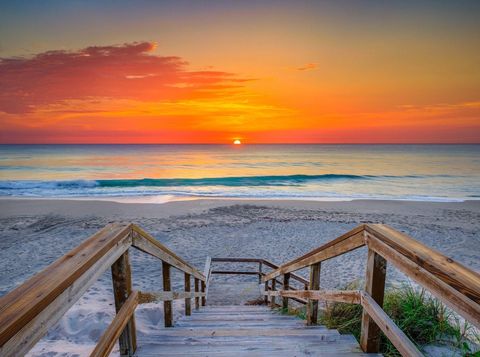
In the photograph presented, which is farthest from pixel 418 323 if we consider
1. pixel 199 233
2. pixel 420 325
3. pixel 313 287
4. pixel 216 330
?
pixel 199 233

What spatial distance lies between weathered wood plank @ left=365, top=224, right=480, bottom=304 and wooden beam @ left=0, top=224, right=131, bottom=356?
61.4 inches

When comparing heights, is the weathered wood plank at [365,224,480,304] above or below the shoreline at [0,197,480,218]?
above

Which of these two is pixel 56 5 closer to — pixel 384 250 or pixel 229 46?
pixel 229 46

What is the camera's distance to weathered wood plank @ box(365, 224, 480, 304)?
1.10 metres

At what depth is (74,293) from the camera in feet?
3.77

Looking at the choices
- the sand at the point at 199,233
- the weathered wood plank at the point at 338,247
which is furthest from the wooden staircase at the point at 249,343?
the sand at the point at 199,233

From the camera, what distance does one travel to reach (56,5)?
55.5ft

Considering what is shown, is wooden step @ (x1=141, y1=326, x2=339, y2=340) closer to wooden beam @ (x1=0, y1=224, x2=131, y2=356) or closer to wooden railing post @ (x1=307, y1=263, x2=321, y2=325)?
wooden railing post @ (x1=307, y1=263, x2=321, y2=325)

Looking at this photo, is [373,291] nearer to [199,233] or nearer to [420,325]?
[420,325]

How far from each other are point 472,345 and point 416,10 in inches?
734

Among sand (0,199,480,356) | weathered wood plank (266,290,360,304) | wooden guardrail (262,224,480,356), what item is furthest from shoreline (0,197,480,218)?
wooden guardrail (262,224,480,356)

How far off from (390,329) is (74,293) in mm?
1702

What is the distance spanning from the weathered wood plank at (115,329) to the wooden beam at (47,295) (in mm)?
342

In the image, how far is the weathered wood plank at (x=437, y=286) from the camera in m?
1.00
